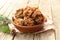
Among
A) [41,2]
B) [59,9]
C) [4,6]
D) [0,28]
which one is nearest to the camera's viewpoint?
[0,28]

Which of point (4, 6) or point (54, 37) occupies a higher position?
point (4, 6)

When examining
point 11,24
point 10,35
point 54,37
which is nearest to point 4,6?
point 11,24

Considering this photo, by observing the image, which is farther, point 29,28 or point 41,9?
point 41,9

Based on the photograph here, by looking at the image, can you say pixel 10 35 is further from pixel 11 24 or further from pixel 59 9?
pixel 59 9

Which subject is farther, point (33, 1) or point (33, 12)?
point (33, 1)

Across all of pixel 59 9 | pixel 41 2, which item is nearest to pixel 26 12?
pixel 59 9

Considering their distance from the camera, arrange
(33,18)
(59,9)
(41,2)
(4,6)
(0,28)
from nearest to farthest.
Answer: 1. (33,18)
2. (0,28)
3. (59,9)
4. (4,6)
5. (41,2)

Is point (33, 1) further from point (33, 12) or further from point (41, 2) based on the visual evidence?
point (33, 12)
